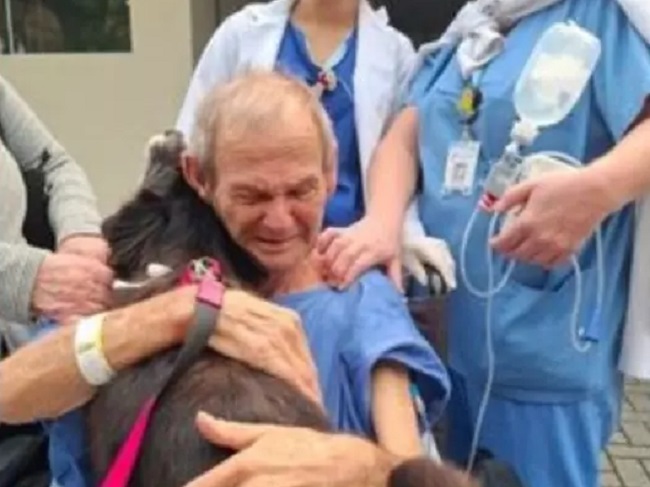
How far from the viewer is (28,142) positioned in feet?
6.59

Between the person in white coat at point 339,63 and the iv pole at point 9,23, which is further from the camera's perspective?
the iv pole at point 9,23

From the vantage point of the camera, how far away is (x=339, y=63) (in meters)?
1.93

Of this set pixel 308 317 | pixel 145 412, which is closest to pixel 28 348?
pixel 145 412

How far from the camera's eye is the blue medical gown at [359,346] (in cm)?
143

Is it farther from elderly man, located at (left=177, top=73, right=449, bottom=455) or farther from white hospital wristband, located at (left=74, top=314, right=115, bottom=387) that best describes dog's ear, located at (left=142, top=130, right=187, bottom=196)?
white hospital wristband, located at (left=74, top=314, right=115, bottom=387)

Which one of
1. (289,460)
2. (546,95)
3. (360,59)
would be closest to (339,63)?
(360,59)

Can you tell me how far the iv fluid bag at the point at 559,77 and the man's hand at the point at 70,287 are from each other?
2.13ft

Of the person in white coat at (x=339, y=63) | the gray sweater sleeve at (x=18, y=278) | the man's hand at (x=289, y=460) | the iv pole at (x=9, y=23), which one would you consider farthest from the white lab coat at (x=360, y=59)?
the iv pole at (x=9, y=23)

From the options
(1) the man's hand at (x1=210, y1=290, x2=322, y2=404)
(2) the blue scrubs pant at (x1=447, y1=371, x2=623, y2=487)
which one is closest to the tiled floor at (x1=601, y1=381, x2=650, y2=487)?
(2) the blue scrubs pant at (x1=447, y1=371, x2=623, y2=487)

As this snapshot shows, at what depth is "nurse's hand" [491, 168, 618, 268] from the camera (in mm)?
1537

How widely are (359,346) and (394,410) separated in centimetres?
9

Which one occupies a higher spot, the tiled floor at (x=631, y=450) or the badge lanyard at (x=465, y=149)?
the badge lanyard at (x=465, y=149)

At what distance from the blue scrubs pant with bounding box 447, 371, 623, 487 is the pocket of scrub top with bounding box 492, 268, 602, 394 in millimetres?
43

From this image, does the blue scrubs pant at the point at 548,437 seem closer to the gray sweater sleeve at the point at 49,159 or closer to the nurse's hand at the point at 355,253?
the nurse's hand at the point at 355,253
